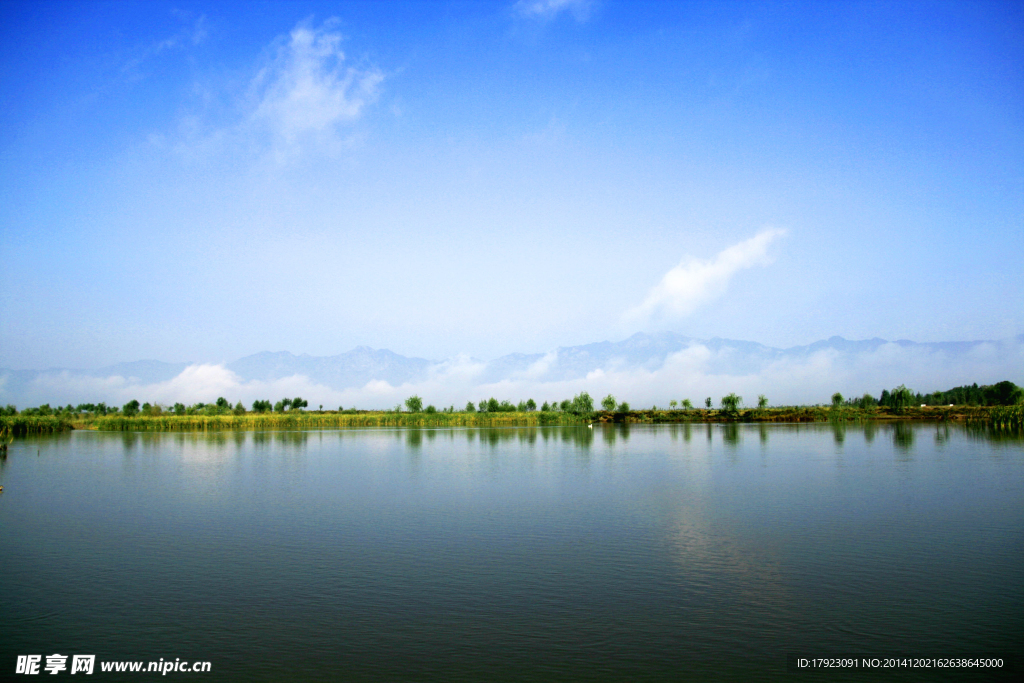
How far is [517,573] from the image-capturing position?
45.2 ft

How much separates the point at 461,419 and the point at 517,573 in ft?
247

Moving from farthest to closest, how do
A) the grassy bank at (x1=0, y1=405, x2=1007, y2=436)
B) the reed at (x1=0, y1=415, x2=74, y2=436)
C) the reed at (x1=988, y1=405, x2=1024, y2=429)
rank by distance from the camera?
1. the grassy bank at (x1=0, y1=405, x2=1007, y2=436)
2. the reed at (x1=0, y1=415, x2=74, y2=436)
3. the reed at (x1=988, y1=405, x2=1024, y2=429)

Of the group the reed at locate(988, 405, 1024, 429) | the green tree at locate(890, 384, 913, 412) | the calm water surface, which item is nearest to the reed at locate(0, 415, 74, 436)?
the calm water surface

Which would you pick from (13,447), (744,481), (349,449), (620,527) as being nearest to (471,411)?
(349,449)

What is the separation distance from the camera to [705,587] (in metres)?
12.5

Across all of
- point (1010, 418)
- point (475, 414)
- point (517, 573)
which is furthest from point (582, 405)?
point (517, 573)

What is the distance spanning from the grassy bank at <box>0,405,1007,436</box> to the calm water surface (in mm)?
54989

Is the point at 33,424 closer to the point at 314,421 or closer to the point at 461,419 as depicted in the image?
the point at 314,421

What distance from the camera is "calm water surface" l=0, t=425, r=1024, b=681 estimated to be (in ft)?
32.1

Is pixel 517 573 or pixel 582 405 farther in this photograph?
pixel 582 405

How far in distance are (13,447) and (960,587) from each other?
6343 cm

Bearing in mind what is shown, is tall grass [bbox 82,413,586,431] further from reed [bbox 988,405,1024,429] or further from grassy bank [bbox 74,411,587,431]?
reed [bbox 988,405,1024,429]

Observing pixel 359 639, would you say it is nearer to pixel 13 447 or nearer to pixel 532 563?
pixel 532 563

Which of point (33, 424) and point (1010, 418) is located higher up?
point (33, 424)
